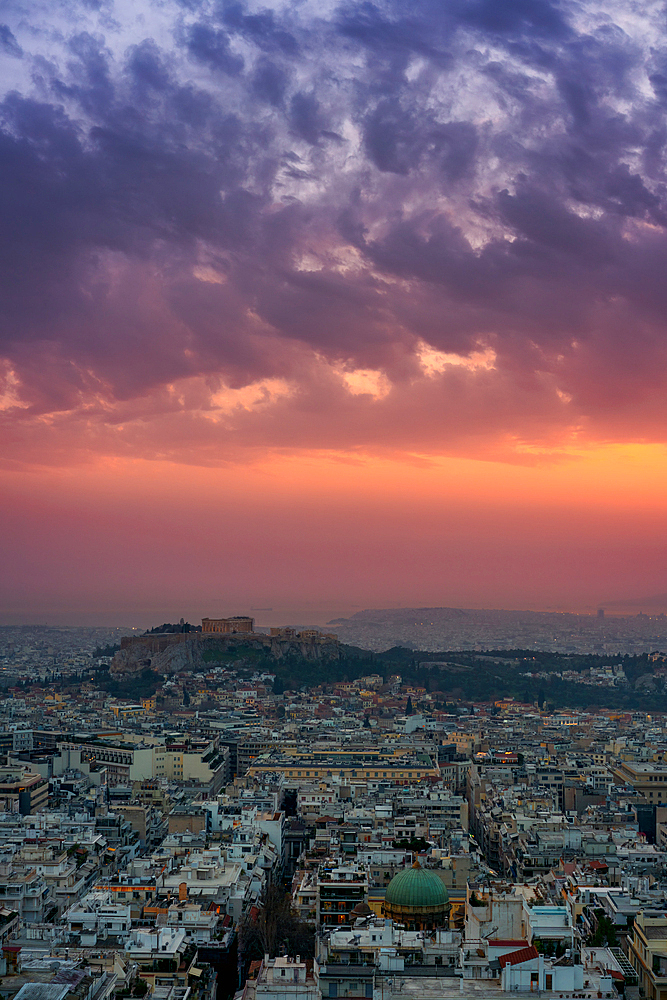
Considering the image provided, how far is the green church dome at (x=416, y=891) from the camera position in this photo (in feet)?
98.9

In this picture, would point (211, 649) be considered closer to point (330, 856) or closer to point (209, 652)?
point (209, 652)

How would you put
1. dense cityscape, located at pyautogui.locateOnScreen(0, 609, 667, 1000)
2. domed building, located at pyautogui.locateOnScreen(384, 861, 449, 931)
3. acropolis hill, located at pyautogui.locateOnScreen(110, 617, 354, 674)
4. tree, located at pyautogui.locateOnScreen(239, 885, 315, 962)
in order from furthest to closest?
acropolis hill, located at pyautogui.locateOnScreen(110, 617, 354, 674), domed building, located at pyautogui.locateOnScreen(384, 861, 449, 931), tree, located at pyautogui.locateOnScreen(239, 885, 315, 962), dense cityscape, located at pyautogui.locateOnScreen(0, 609, 667, 1000)

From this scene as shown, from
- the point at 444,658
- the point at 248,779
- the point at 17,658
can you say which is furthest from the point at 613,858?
the point at 17,658

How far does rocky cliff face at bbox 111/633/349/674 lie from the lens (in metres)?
126

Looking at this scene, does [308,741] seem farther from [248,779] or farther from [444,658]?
[444,658]

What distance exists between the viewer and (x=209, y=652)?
129 meters

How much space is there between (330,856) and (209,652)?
93.0 metres

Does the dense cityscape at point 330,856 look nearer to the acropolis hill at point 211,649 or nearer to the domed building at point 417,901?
the domed building at point 417,901

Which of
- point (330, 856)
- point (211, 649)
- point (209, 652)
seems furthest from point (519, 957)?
point (211, 649)

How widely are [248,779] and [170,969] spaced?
28.6 m

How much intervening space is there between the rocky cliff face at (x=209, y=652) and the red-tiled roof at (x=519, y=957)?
101419 mm

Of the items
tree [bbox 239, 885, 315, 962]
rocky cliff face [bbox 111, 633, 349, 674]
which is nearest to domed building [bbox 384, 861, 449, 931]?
tree [bbox 239, 885, 315, 962]

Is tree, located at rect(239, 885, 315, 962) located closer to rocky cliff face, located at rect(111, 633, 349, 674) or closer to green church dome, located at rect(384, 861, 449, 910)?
green church dome, located at rect(384, 861, 449, 910)

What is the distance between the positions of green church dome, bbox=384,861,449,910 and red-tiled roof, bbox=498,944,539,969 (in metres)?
6.18
